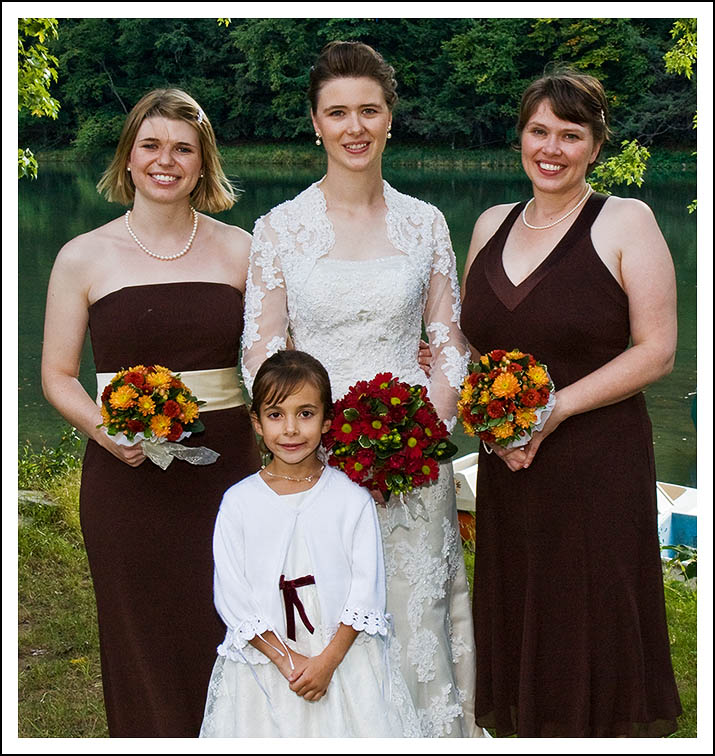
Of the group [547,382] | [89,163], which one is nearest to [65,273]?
[547,382]

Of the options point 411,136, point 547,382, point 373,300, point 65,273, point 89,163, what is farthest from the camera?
point 89,163

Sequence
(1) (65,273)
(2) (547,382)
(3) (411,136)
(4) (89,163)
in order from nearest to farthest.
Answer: (2) (547,382)
(1) (65,273)
(3) (411,136)
(4) (89,163)

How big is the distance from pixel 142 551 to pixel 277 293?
1.24m

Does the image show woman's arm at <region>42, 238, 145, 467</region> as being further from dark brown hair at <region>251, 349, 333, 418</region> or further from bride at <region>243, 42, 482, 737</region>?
dark brown hair at <region>251, 349, 333, 418</region>

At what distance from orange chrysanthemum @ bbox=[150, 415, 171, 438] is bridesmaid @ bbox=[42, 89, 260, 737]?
55 cm

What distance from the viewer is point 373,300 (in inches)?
154

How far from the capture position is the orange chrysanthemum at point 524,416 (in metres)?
3.62

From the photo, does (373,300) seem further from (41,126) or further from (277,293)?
(41,126)

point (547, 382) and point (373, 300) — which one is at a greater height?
point (373, 300)

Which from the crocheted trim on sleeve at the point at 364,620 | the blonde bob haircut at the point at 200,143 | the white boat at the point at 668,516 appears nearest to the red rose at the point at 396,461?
the crocheted trim on sleeve at the point at 364,620

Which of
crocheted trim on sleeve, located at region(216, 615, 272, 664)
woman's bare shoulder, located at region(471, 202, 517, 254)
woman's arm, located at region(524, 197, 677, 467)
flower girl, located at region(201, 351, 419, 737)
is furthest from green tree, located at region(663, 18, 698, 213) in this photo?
crocheted trim on sleeve, located at region(216, 615, 272, 664)

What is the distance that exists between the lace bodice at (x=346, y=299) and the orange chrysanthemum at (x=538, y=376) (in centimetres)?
49

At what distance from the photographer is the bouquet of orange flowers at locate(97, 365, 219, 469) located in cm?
364

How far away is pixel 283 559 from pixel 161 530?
0.86m
